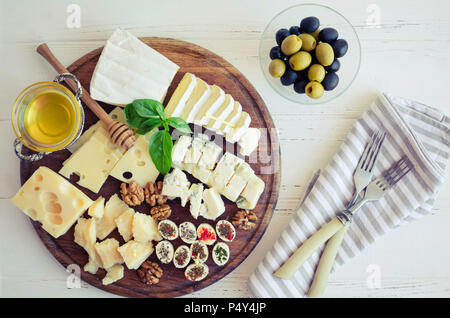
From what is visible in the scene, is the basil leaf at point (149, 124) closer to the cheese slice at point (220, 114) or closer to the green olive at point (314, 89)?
the cheese slice at point (220, 114)

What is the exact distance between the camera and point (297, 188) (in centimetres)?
164

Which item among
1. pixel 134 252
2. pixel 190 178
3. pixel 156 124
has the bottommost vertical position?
pixel 134 252

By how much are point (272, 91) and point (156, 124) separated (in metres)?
0.54

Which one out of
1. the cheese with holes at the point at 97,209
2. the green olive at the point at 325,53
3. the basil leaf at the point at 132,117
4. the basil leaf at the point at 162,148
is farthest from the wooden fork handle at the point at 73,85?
the green olive at the point at 325,53

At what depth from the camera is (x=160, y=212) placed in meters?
1.54

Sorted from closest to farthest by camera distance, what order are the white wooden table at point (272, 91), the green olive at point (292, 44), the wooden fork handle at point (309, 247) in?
1. the green olive at point (292, 44)
2. the wooden fork handle at point (309, 247)
3. the white wooden table at point (272, 91)

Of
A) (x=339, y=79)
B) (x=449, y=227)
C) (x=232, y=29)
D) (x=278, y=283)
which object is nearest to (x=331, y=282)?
(x=278, y=283)

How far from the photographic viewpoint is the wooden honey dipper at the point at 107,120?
150 centimetres

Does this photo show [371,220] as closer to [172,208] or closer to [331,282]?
[331,282]

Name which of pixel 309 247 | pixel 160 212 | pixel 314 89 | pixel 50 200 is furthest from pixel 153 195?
pixel 314 89

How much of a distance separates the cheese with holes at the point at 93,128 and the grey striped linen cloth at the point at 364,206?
0.84m

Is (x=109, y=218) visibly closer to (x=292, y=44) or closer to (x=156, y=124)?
(x=156, y=124)

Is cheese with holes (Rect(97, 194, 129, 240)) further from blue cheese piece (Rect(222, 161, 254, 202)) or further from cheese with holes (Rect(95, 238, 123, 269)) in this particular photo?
blue cheese piece (Rect(222, 161, 254, 202))
